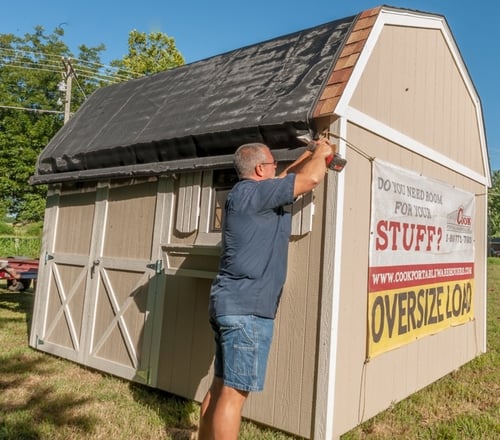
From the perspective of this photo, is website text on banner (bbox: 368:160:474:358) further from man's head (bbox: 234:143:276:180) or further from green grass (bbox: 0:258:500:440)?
man's head (bbox: 234:143:276:180)

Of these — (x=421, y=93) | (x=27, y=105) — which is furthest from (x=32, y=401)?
(x=27, y=105)

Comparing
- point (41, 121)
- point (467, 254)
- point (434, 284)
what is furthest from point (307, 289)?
point (41, 121)

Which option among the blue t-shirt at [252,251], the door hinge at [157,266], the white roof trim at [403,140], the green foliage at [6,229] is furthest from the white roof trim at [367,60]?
the green foliage at [6,229]

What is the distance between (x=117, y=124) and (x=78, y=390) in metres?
3.06

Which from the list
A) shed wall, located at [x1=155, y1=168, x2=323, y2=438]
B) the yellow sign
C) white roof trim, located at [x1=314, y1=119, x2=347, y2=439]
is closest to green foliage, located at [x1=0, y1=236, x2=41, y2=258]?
shed wall, located at [x1=155, y1=168, x2=323, y2=438]

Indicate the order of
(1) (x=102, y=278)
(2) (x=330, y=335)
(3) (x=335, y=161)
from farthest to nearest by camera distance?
(1) (x=102, y=278) < (2) (x=330, y=335) < (3) (x=335, y=161)

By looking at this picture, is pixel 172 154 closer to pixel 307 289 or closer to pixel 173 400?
pixel 307 289

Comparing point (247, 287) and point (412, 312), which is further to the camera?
point (412, 312)

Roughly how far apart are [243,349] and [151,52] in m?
26.0

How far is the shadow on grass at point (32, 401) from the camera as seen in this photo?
349 centimetres

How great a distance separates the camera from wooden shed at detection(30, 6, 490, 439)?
3529 millimetres

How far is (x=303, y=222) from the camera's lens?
11.7 feet

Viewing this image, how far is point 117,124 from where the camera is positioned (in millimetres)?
5508

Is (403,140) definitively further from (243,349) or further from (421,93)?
(243,349)
